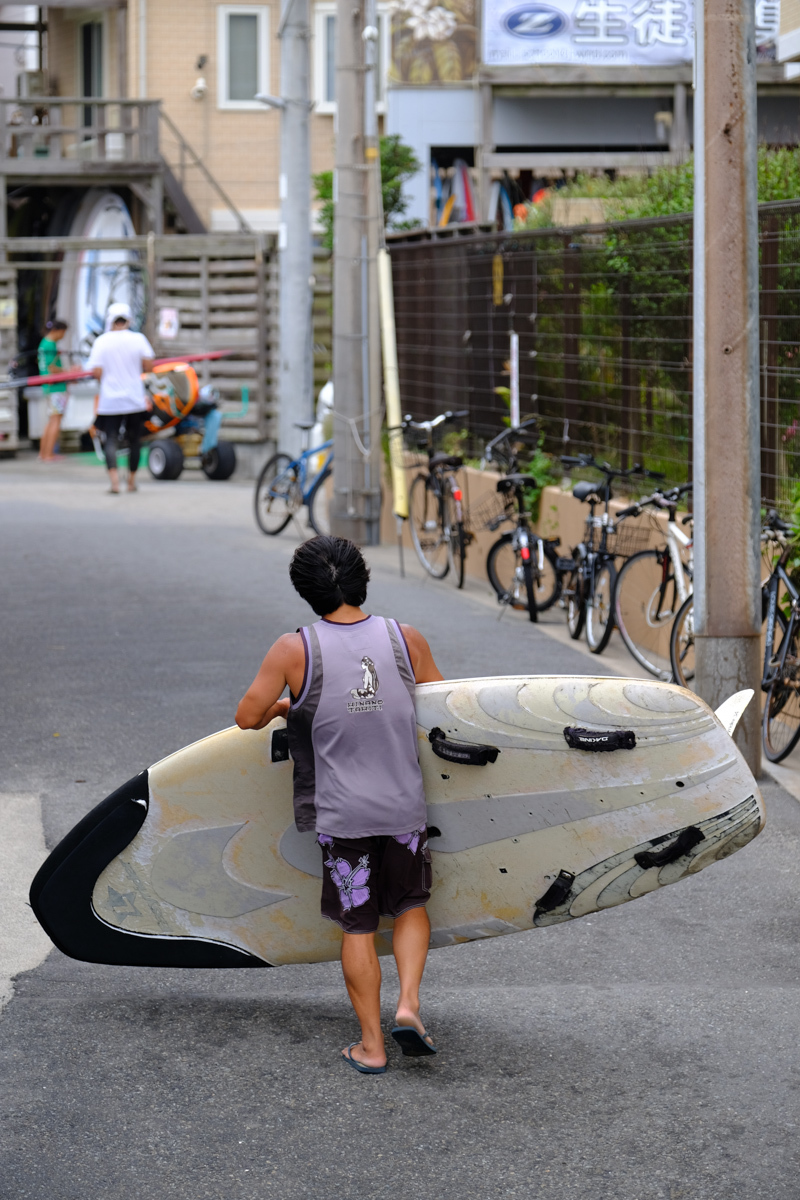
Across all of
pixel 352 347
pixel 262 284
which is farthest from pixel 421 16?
pixel 352 347

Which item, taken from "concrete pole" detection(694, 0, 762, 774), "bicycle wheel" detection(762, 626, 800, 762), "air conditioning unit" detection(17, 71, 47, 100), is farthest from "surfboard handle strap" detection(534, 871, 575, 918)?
"air conditioning unit" detection(17, 71, 47, 100)

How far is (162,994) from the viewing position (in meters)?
4.91

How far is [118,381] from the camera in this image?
17953mm

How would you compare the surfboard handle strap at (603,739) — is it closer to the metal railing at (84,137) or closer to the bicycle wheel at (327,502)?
the bicycle wheel at (327,502)

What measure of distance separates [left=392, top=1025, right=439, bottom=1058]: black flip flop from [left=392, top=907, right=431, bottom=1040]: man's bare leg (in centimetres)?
6

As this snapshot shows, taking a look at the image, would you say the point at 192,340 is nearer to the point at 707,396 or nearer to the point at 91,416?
the point at 91,416

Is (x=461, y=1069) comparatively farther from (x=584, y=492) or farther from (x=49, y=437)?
(x=49, y=437)

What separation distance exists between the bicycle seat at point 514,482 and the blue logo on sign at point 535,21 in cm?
1364

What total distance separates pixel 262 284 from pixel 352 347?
26.3ft

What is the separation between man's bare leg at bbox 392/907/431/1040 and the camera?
4.33 meters

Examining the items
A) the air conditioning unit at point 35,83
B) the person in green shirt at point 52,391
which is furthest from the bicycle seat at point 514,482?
the air conditioning unit at point 35,83

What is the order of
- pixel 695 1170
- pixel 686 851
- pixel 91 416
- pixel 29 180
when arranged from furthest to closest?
pixel 29 180 → pixel 91 416 → pixel 686 851 → pixel 695 1170

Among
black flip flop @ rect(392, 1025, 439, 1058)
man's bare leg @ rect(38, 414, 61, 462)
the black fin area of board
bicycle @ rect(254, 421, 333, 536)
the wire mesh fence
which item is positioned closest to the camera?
black flip flop @ rect(392, 1025, 439, 1058)

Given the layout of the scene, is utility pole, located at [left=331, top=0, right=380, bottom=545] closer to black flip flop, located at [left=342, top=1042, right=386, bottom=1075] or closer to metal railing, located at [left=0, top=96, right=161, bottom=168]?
black flip flop, located at [left=342, top=1042, right=386, bottom=1075]
